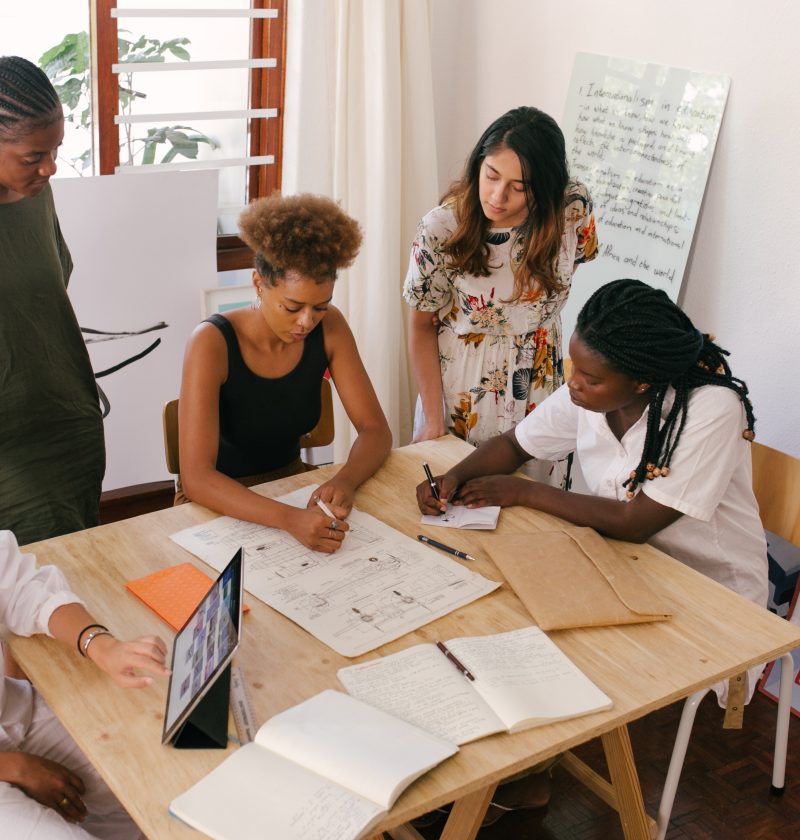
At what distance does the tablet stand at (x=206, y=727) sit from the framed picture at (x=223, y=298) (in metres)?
2.01

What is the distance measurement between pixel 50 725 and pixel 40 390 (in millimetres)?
714

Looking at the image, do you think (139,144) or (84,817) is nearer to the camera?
(84,817)

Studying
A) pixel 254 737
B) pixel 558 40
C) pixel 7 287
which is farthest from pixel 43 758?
pixel 558 40

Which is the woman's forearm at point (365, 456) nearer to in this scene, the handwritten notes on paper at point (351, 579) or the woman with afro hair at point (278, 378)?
the woman with afro hair at point (278, 378)

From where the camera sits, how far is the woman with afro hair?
194cm

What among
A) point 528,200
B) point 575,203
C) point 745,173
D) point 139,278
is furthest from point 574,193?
point 139,278

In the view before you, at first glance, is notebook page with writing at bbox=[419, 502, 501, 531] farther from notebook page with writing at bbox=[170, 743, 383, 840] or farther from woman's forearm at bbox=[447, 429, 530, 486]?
notebook page with writing at bbox=[170, 743, 383, 840]

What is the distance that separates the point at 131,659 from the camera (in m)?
1.40

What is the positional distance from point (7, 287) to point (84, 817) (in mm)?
1014

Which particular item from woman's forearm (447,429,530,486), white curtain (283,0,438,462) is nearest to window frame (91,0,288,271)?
white curtain (283,0,438,462)

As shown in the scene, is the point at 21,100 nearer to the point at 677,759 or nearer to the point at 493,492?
the point at 493,492

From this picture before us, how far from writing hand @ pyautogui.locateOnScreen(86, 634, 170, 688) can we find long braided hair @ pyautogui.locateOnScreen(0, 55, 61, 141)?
0.93 metres

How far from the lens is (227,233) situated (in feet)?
11.4

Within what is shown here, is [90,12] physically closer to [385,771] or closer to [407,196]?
[407,196]
